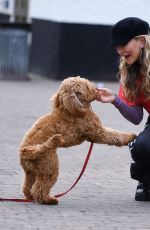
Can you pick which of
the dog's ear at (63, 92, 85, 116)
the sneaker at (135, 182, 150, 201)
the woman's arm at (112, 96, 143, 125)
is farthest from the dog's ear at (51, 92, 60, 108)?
the sneaker at (135, 182, 150, 201)

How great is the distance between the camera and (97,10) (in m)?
20.1

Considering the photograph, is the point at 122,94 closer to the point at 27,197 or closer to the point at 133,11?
the point at 27,197

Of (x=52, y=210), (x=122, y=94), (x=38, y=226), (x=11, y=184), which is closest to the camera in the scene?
(x=38, y=226)

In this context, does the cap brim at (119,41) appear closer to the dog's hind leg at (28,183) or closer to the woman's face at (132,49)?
the woman's face at (132,49)

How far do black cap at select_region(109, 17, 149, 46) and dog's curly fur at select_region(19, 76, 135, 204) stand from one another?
0.48 metres

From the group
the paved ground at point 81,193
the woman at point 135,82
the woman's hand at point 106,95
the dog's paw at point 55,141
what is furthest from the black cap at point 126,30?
the paved ground at point 81,193

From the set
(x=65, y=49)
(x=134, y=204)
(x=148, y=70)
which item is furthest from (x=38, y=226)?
(x=65, y=49)

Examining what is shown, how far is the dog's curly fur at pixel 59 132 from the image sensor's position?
6.60m

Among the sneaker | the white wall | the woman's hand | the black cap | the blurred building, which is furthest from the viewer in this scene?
the white wall

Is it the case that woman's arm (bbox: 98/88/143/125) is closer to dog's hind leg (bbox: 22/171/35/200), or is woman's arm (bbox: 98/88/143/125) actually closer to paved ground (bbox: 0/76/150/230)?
paved ground (bbox: 0/76/150/230)

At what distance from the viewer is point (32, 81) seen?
19406mm

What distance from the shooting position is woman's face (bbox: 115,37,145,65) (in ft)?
22.6

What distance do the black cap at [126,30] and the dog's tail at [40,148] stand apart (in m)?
0.96

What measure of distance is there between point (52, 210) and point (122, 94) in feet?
4.01
